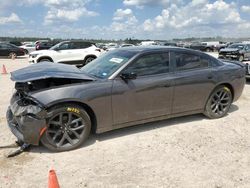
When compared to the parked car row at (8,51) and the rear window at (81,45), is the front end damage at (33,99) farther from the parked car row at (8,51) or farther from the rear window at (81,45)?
the parked car row at (8,51)

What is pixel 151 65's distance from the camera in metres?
5.00

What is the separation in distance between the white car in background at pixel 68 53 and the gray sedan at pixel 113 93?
9.68 metres

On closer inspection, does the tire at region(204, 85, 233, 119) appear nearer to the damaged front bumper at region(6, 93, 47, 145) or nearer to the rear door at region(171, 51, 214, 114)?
the rear door at region(171, 51, 214, 114)

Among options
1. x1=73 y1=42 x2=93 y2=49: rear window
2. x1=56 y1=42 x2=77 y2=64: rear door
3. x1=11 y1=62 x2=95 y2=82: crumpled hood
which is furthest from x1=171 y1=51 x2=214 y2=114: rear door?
x1=73 y1=42 x2=93 y2=49: rear window

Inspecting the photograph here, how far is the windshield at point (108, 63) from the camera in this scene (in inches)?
186

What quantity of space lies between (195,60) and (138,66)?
1392 mm

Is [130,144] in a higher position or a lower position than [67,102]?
lower

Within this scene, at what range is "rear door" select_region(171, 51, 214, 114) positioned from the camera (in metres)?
5.20

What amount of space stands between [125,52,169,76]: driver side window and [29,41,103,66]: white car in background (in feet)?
32.8

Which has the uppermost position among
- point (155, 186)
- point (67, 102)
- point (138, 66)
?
point (138, 66)

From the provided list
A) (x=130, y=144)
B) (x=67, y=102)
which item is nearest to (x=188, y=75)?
(x=130, y=144)

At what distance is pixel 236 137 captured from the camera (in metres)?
4.92

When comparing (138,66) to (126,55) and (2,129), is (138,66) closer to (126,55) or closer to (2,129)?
(126,55)

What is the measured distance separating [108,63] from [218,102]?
256cm
